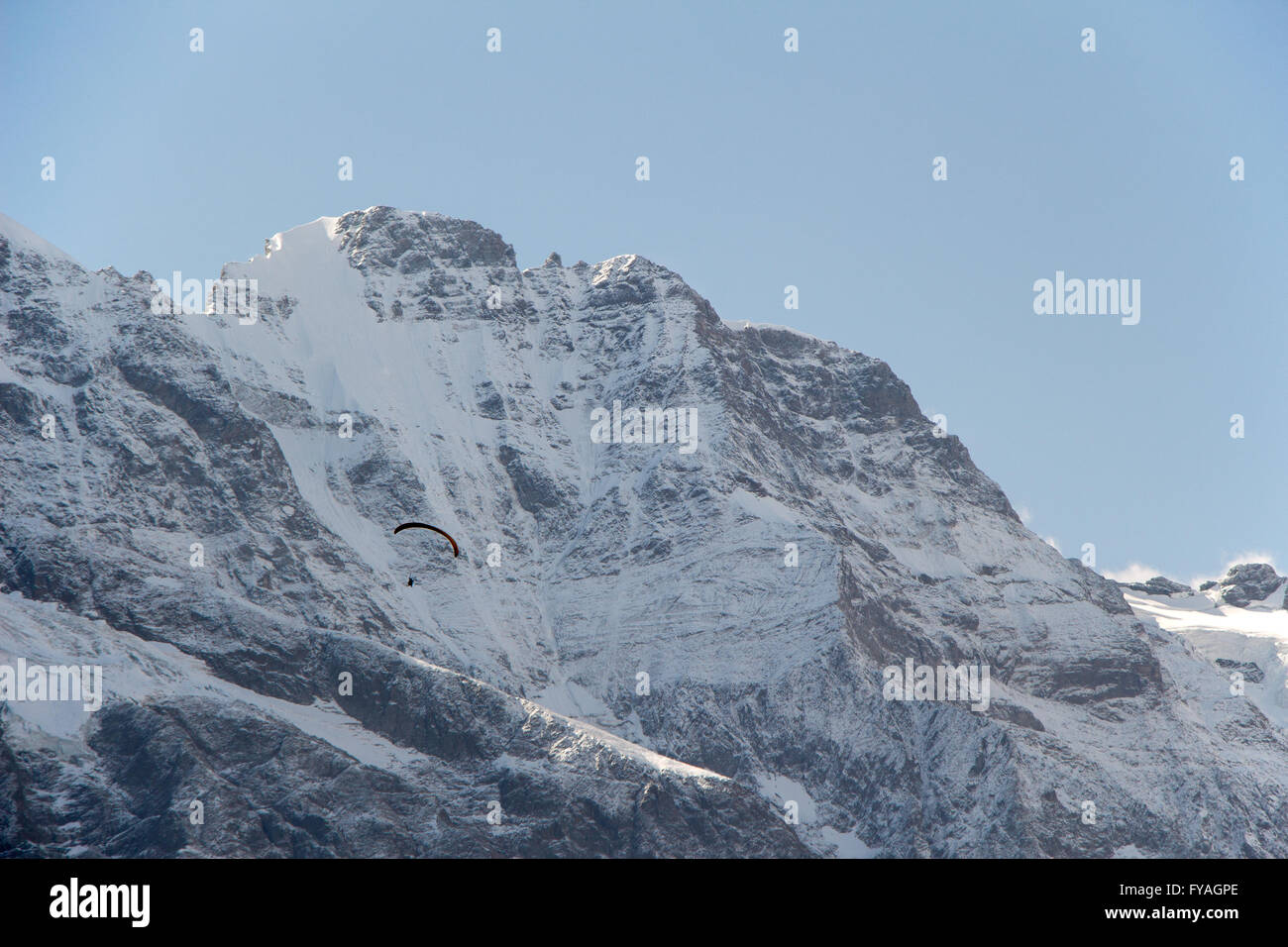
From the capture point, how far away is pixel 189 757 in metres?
198
